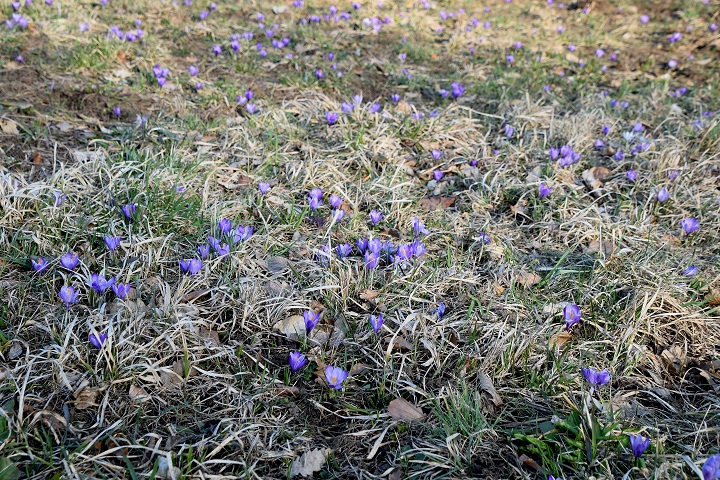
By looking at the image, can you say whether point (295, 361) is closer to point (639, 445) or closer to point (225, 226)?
point (225, 226)

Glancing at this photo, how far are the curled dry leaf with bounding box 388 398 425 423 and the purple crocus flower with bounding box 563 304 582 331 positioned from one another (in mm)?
809

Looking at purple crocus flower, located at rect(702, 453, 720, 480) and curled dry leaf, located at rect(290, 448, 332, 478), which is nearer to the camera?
purple crocus flower, located at rect(702, 453, 720, 480)

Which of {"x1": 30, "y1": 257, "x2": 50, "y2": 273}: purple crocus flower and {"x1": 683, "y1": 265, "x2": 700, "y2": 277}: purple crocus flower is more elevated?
{"x1": 30, "y1": 257, "x2": 50, "y2": 273}: purple crocus flower

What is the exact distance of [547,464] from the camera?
6.52ft

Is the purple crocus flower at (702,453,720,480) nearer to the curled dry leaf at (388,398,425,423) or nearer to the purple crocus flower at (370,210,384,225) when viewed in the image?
the curled dry leaf at (388,398,425,423)

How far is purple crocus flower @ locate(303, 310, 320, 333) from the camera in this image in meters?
2.44

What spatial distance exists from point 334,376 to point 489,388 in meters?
0.63

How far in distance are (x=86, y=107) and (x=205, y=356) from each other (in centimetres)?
262

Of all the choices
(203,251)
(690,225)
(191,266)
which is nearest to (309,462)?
(191,266)

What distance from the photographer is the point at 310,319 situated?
8.09 feet

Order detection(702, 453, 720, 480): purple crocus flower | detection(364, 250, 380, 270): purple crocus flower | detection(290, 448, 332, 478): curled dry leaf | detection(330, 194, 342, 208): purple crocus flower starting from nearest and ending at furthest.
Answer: detection(702, 453, 720, 480): purple crocus flower < detection(290, 448, 332, 478): curled dry leaf < detection(364, 250, 380, 270): purple crocus flower < detection(330, 194, 342, 208): purple crocus flower

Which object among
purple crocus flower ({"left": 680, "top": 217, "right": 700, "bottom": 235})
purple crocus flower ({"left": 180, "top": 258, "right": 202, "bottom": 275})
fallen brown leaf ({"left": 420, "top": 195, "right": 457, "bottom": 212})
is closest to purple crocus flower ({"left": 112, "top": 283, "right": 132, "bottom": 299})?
purple crocus flower ({"left": 180, "top": 258, "right": 202, "bottom": 275})

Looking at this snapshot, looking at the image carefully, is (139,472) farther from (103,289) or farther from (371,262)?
(371,262)

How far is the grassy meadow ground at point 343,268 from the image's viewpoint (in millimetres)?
2061
